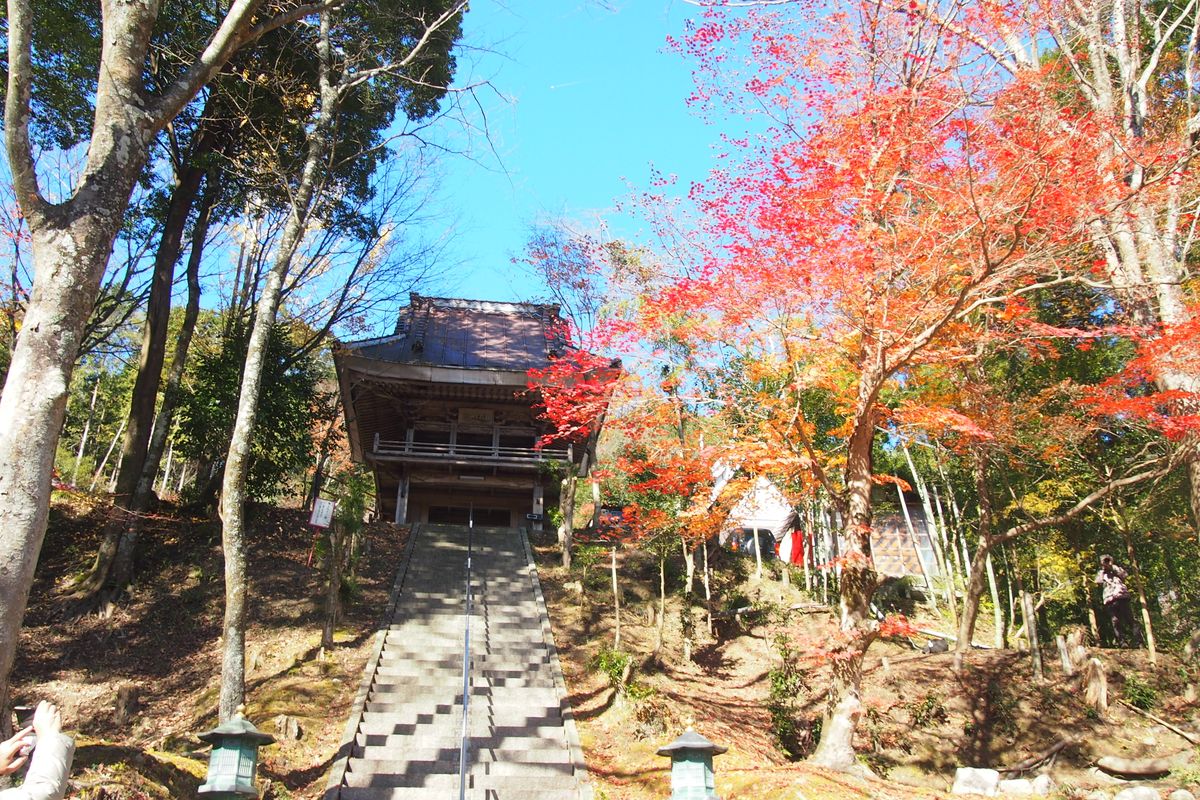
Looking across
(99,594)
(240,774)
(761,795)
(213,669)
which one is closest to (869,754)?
(761,795)

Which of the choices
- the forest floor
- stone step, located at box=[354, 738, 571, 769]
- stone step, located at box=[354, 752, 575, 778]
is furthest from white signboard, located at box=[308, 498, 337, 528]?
stone step, located at box=[354, 752, 575, 778]

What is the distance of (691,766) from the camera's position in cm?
413

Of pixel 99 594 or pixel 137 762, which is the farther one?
pixel 99 594

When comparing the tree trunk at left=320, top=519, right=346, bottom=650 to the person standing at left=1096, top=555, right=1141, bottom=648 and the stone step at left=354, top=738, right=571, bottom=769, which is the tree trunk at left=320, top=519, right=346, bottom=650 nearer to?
the stone step at left=354, top=738, right=571, bottom=769

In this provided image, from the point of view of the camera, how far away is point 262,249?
1469 cm

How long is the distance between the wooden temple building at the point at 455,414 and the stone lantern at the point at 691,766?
1129 centimetres

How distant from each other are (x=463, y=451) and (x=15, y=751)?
595 inches

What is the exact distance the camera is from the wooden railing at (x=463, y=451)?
16938 mm

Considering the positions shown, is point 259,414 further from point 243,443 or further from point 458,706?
point 458,706

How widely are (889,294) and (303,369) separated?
11.4 metres

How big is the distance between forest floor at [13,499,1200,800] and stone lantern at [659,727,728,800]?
1693 mm

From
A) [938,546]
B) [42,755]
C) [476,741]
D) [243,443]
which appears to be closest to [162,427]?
[243,443]

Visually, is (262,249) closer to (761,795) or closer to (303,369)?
(303,369)

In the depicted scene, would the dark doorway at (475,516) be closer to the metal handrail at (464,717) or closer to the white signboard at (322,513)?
the metal handrail at (464,717)
